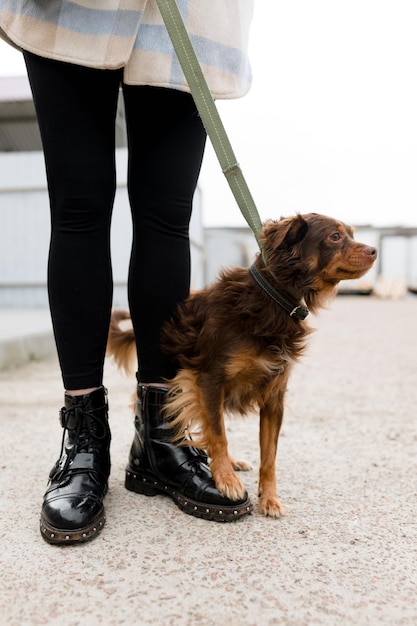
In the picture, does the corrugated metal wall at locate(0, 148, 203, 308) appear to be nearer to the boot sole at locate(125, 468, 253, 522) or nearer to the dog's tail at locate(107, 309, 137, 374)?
the dog's tail at locate(107, 309, 137, 374)

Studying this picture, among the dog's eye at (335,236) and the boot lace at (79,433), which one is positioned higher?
the dog's eye at (335,236)

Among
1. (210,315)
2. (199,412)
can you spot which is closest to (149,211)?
(210,315)

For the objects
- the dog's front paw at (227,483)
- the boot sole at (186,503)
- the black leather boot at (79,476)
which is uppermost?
the black leather boot at (79,476)

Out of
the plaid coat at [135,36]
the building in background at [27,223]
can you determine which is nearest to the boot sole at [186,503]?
the plaid coat at [135,36]

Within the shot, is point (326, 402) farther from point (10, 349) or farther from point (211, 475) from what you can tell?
point (10, 349)

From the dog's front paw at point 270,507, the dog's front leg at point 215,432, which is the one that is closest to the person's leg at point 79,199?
the dog's front leg at point 215,432

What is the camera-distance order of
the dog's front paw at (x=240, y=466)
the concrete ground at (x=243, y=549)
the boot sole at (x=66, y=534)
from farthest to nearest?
1. the dog's front paw at (x=240, y=466)
2. the boot sole at (x=66, y=534)
3. the concrete ground at (x=243, y=549)

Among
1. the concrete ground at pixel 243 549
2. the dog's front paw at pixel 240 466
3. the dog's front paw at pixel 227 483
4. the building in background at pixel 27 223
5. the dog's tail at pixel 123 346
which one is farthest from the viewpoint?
the building in background at pixel 27 223

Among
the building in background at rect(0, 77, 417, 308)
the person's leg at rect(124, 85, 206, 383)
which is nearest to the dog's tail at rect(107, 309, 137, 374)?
the person's leg at rect(124, 85, 206, 383)

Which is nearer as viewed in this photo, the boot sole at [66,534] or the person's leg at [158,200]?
the boot sole at [66,534]

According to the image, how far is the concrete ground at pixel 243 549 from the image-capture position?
1.09m

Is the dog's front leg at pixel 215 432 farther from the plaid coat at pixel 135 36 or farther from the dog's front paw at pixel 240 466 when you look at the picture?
the plaid coat at pixel 135 36

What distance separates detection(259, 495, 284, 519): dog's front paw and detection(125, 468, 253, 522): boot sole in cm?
4

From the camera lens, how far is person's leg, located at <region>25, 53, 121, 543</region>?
4.78 ft
